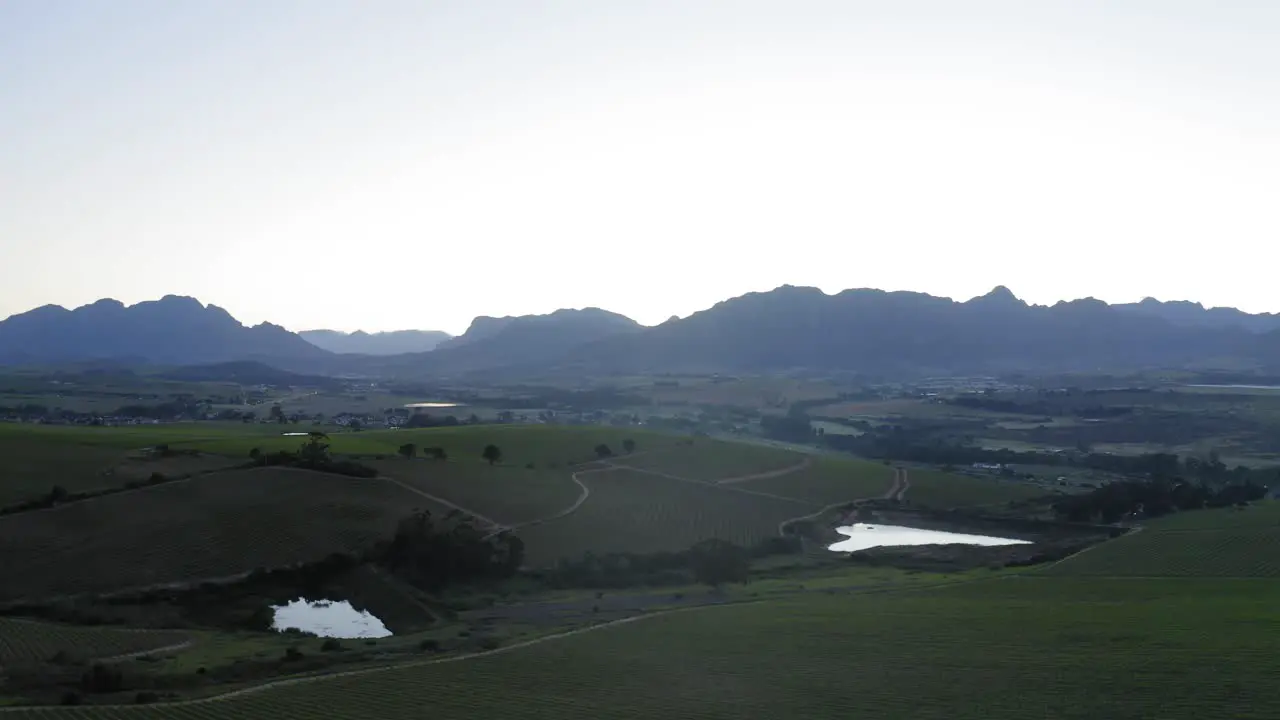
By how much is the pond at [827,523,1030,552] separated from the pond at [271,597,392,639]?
3443 centimetres

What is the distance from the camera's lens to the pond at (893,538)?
241 ft

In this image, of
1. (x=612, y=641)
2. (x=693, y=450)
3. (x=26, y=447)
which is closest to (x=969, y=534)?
(x=693, y=450)

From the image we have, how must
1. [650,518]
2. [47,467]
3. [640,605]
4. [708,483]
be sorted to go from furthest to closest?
[708,483], [650,518], [47,467], [640,605]

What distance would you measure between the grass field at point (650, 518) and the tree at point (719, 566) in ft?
22.9

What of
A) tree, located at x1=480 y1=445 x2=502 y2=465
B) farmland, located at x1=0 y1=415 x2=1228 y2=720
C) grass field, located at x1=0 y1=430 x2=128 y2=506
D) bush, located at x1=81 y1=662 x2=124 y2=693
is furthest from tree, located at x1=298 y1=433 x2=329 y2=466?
bush, located at x1=81 y1=662 x2=124 y2=693

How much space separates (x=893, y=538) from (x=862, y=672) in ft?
152

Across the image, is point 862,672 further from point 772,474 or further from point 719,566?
point 772,474

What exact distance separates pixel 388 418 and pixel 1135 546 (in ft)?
379

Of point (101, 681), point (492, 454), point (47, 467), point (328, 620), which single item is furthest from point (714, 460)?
point (101, 681)

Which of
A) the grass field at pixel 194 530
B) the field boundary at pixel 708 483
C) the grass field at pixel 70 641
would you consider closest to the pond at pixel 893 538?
the field boundary at pixel 708 483

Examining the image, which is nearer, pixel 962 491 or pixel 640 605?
pixel 640 605

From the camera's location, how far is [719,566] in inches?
2264

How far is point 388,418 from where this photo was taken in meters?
156

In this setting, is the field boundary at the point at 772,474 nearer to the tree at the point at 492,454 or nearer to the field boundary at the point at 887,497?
the field boundary at the point at 887,497
